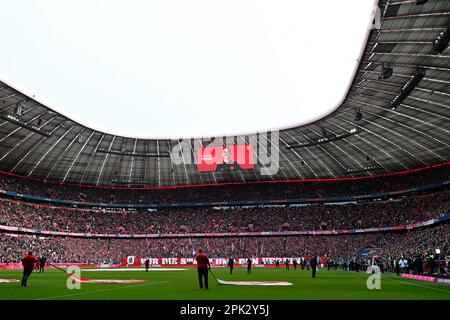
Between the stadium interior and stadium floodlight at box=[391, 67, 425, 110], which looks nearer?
stadium floodlight at box=[391, 67, 425, 110]

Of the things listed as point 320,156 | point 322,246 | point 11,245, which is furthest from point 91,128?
point 322,246

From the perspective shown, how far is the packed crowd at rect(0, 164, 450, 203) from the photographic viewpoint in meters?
66.6

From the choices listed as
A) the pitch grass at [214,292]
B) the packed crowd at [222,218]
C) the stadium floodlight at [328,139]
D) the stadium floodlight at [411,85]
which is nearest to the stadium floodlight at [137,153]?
the packed crowd at [222,218]

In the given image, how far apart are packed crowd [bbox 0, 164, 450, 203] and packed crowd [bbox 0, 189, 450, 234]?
2296 mm

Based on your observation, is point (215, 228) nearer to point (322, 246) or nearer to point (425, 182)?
point (322, 246)

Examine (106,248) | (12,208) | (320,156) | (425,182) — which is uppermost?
(320,156)

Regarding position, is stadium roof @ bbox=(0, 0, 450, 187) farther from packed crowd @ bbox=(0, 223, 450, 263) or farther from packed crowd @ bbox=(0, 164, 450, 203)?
packed crowd @ bbox=(0, 223, 450, 263)

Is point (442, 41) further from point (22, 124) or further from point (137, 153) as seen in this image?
point (137, 153)

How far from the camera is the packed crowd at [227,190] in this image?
66.6 meters

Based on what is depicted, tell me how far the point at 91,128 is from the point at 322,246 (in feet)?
134

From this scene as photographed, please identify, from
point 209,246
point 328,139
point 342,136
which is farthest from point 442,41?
point 209,246

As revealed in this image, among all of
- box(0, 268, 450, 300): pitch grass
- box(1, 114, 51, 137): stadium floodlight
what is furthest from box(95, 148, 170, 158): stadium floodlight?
box(0, 268, 450, 300): pitch grass

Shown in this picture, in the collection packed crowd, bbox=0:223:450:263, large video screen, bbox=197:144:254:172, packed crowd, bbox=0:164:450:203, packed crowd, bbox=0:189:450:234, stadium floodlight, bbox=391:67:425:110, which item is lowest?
packed crowd, bbox=0:223:450:263

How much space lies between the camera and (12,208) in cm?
6594
